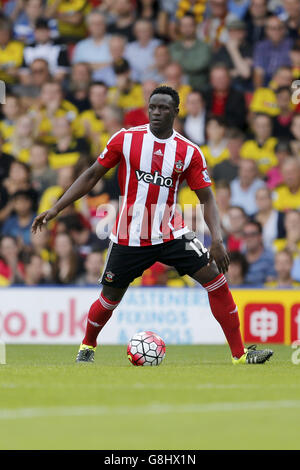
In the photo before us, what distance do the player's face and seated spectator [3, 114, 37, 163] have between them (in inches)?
310

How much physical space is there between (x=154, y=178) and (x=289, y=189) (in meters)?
6.33

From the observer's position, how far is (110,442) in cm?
464

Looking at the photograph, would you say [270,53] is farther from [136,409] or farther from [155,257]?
[136,409]

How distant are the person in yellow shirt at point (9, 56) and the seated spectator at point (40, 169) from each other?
84.2 inches

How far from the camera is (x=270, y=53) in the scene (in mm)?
16328

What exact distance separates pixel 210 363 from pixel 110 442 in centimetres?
480

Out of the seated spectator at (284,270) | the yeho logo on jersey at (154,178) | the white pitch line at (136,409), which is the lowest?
the white pitch line at (136,409)

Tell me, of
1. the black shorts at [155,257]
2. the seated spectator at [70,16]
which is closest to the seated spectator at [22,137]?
the seated spectator at [70,16]

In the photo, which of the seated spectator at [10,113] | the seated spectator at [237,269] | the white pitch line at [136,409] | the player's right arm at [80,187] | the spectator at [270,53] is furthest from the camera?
the seated spectator at [10,113]

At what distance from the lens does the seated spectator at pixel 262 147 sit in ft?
50.4

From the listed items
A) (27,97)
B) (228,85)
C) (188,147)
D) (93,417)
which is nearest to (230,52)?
(228,85)

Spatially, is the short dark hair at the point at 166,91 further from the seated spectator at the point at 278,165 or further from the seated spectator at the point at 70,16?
the seated spectator at the point at 70,16

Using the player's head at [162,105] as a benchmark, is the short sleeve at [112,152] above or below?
below

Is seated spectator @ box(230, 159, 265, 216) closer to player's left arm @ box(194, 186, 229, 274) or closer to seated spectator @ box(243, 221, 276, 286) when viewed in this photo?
seated spectator @ box(243, 221, 276, 286)
